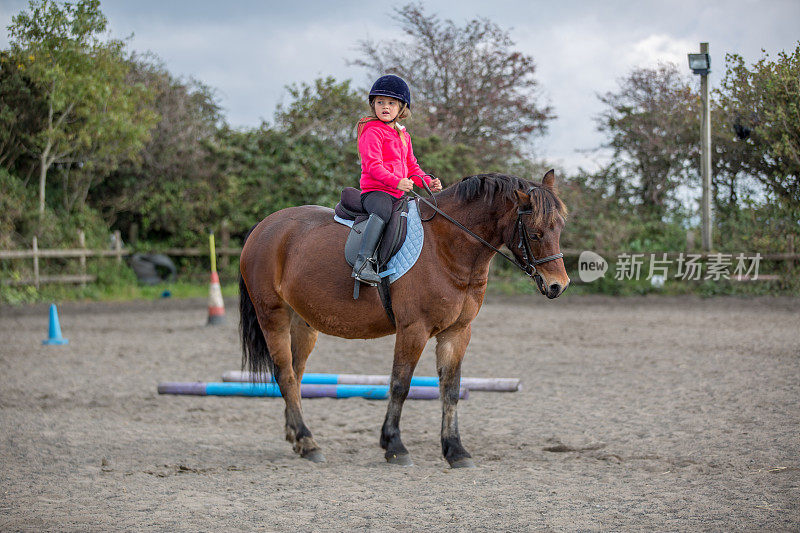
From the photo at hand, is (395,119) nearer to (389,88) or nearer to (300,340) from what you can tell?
(389,88)

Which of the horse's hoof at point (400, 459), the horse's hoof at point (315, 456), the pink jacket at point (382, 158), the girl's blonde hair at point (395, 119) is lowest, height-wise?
the horse's hoof at point (315, 456)

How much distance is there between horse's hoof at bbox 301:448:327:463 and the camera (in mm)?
5000

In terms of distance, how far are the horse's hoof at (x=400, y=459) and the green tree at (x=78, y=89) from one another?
16.0ft

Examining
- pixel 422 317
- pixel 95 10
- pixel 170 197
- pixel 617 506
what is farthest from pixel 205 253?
pixel 617 506

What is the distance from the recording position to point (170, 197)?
2025 centimetres

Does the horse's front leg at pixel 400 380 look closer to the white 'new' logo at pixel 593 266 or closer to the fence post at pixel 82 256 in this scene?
the white 'new' logo at pixel 593 266

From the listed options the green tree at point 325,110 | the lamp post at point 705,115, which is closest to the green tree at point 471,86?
the green tree at point 325,110

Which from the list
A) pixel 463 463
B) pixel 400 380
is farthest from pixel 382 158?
pixel 463 463

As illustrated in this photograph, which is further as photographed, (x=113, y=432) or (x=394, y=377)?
(x=113, y=432)

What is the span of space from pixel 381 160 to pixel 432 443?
225cm

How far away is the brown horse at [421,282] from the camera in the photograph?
445 centimetres

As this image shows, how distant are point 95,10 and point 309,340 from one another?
149 inches

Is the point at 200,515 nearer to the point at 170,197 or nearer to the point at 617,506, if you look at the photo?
the point at 617,506

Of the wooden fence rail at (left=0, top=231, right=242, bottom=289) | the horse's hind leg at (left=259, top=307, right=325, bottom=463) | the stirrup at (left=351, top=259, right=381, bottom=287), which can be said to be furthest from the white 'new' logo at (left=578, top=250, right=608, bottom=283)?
the stirrup at (left=351, top=259, right=381, bottom=287)
